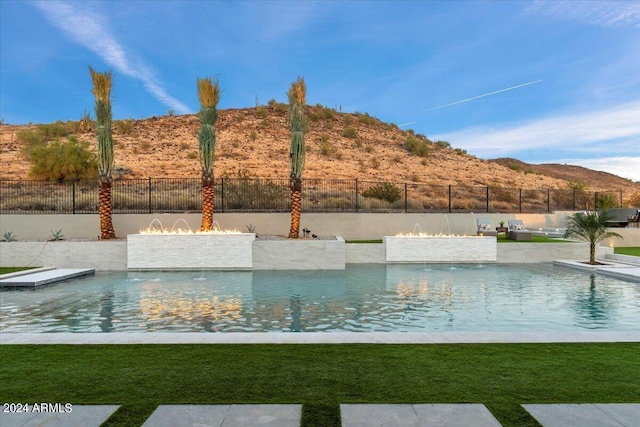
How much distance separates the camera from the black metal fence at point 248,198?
1150 inches

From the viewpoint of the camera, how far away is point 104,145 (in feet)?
67.1

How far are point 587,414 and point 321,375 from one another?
269 centimetres

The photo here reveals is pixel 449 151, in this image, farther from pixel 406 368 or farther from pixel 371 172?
pixel 406 368

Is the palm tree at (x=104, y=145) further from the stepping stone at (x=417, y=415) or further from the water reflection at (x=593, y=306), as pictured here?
the stepping stone at (x=417, y=415)

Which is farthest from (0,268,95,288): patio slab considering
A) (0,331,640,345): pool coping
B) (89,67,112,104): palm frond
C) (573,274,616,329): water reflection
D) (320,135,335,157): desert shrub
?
(320,135,335,157): desert shrub

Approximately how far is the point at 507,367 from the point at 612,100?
1307 inches

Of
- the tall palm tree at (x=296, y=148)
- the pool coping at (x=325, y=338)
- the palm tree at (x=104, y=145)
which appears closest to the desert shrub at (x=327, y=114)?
the tall palm tree at (x=296, y=148)

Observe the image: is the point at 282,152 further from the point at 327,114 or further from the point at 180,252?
the point at 180,252

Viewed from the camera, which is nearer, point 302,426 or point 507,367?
point 302,426

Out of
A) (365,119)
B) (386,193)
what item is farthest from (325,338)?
(365,119)

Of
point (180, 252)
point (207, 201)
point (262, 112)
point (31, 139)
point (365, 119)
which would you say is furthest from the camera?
point (365, 119)

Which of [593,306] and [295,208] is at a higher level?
[295,208]

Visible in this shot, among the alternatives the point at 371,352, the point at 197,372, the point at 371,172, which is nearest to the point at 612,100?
the point at 371,172

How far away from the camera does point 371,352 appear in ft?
20.8
